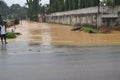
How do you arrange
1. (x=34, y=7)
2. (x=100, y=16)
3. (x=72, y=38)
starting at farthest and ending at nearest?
(x=34, y=7), (x=100, y=16), (x=72, y=38)

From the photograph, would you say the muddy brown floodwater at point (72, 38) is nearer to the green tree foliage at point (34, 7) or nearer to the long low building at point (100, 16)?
the long low building at point (100, 16)

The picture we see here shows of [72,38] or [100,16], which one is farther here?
[100,16]

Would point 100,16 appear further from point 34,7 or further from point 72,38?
point 34,7

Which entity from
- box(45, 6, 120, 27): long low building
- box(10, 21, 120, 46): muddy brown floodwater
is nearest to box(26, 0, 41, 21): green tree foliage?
box(45, 6, 120, 27): long low building

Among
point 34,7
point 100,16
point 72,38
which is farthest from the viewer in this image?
point 34,7

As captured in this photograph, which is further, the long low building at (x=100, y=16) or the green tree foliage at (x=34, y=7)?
the green tree foliage at (x=34, y=7)

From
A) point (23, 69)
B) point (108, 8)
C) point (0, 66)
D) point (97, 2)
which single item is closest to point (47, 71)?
point (23, 69)

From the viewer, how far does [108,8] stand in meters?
44.8

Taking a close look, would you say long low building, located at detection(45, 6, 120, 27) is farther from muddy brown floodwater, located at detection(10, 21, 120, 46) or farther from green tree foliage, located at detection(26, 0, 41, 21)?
green tree foliage, located at detection(26, 0, 41, 21)

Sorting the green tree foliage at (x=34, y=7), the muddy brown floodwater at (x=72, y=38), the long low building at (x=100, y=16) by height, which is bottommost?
the muddy brown floodwater at (x=72, y=38)

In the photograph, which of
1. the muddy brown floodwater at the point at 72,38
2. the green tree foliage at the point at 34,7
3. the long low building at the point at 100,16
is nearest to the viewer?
the muddy brown floodwater at the point at 72,38

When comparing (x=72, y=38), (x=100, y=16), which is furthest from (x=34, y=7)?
(x=72, y=38)

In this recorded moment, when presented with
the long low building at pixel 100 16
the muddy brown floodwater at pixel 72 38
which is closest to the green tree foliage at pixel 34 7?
the long low building at pixel 100 16

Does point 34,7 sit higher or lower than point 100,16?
higher
